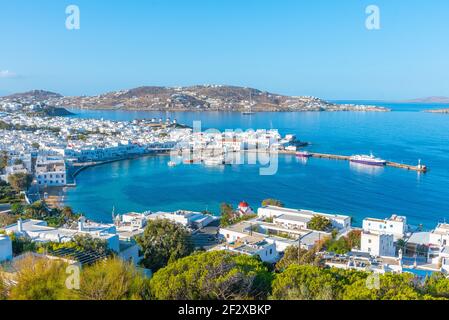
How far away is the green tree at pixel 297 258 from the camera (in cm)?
644

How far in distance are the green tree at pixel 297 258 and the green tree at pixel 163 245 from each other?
145cm

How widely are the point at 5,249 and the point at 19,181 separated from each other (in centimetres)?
939

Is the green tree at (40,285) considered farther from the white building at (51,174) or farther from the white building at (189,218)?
the white building at (51,174)

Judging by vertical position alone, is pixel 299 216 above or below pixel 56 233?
below

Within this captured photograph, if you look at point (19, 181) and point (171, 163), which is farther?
Result: point (171, 163)

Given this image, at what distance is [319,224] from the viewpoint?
9.76m

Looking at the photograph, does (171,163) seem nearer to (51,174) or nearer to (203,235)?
(51,174)

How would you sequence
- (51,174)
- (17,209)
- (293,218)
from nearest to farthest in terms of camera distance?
(293,218) < (17,209) < (51,174)

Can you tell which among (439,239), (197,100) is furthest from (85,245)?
(197,100)

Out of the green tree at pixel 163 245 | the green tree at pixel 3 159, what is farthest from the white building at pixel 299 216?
the green tree at pixel 3 159

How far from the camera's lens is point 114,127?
3362cm

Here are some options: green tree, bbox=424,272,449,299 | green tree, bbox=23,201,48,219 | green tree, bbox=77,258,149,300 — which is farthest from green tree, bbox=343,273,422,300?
green tree, bbox=23,201,48,219

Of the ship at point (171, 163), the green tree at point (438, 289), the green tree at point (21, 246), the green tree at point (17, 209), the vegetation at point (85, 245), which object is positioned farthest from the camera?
the ship at point (171, 163)
